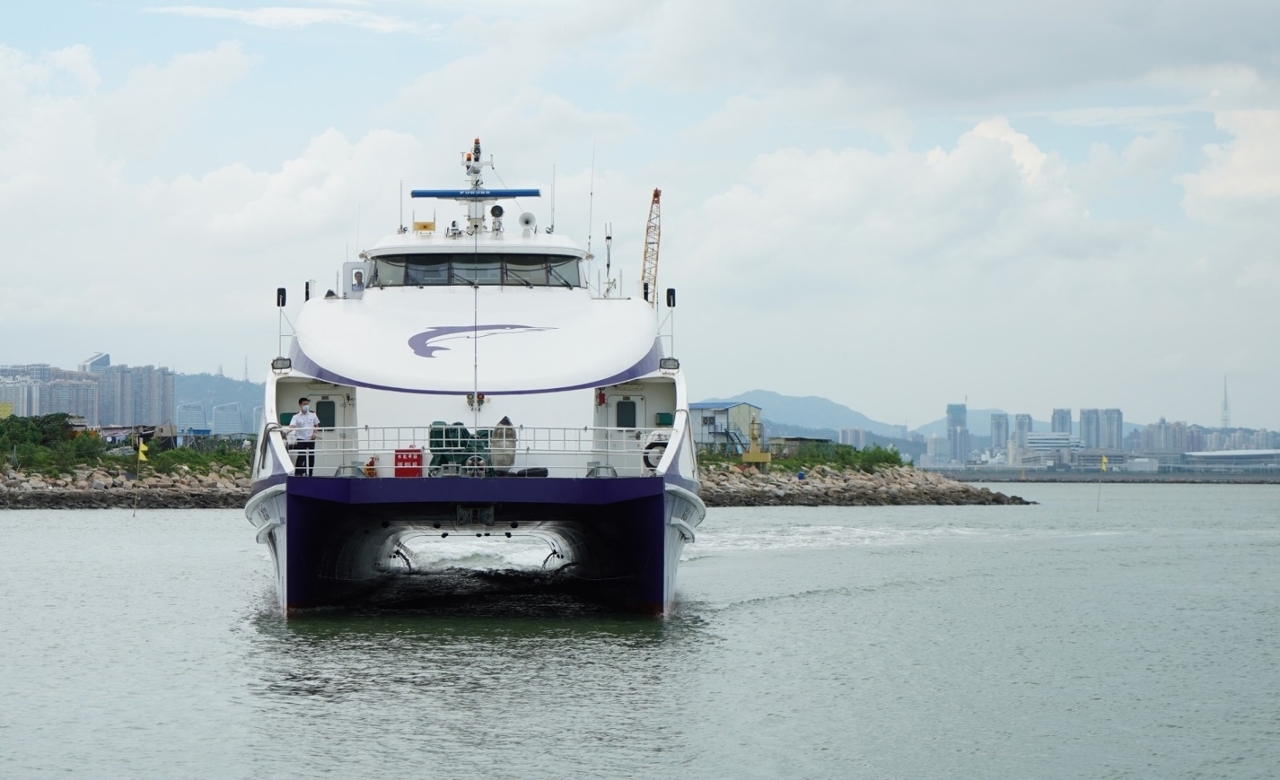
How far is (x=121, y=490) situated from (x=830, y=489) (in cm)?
3374

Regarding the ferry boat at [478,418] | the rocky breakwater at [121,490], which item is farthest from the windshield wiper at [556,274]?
the rocky breakwater at [121,490]

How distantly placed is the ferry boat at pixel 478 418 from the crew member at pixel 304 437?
0.27 ft

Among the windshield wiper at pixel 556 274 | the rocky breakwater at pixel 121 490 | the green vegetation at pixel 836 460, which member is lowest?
the rocky breakwater at pixel 121 490

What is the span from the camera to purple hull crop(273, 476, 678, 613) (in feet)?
60.4

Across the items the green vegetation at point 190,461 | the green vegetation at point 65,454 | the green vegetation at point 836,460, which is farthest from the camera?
the green vegetation at point 836,460

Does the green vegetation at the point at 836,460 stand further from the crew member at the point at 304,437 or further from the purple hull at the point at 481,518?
→ the crew member at the point at 304,437

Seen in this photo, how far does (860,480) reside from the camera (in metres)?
83.9

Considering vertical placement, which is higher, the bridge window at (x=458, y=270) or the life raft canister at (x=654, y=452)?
the bridge window at (x=458, y=270)

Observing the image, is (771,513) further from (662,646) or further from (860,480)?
(662,646)

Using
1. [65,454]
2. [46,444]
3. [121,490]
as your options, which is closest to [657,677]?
[121,490]

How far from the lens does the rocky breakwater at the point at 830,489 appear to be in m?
73.6

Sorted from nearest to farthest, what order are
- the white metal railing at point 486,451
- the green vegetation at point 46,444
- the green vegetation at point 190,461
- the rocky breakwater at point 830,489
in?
1. the white metal railing at point 486,451
2. the rocky breakwater at point 830,489
3. the green vegetation at point 190,461
4. the green vegetation at point 46,444

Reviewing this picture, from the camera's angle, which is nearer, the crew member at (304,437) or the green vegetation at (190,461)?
the crew member at (304,437)

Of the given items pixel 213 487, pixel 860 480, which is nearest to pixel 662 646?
pixel 213 487
